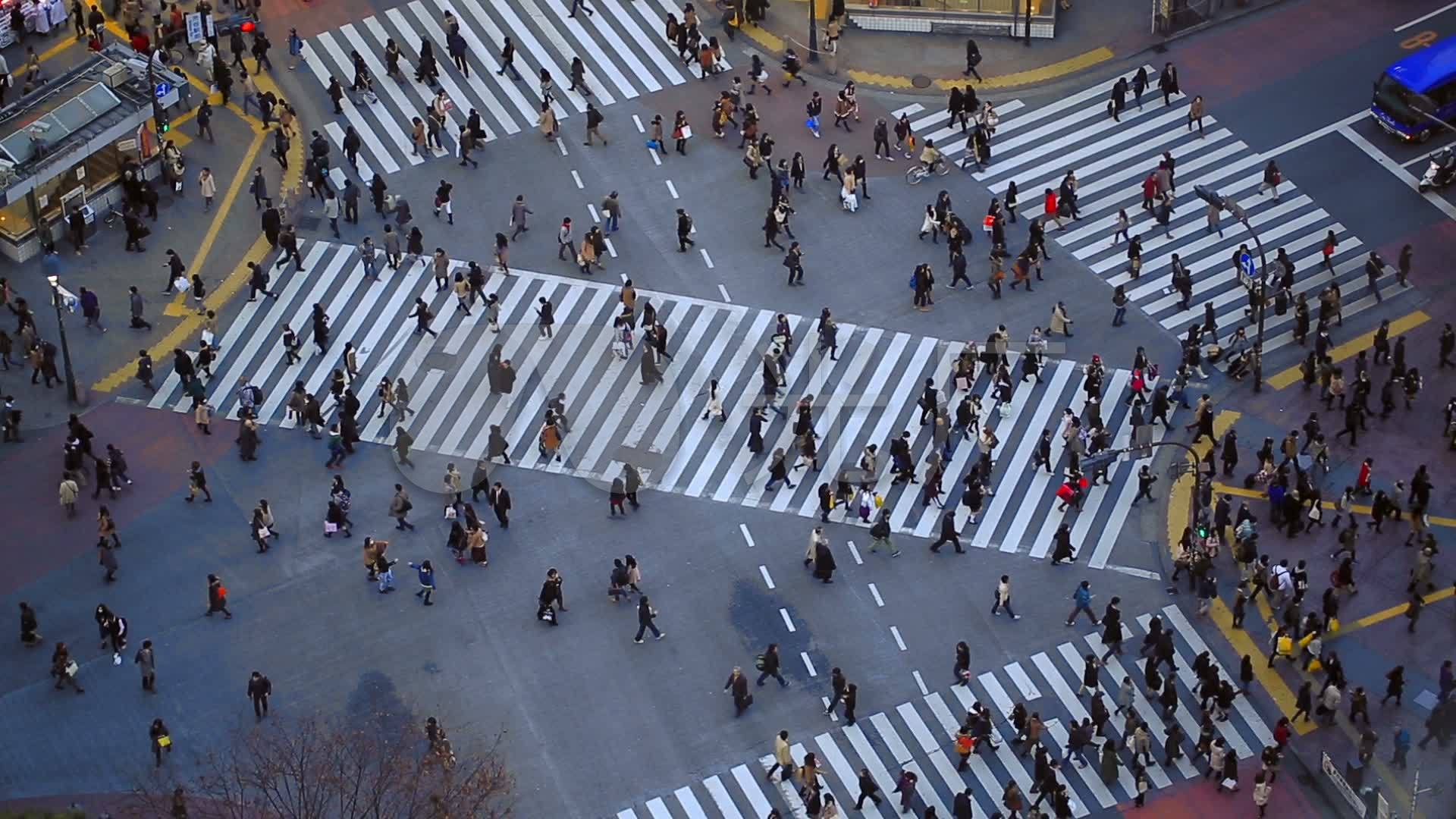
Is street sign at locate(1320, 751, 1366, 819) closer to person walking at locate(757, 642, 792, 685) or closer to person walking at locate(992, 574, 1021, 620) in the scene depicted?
person walking at locate(992, 574, 1021, 620)

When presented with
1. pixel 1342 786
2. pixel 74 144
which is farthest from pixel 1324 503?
pixel 74 144

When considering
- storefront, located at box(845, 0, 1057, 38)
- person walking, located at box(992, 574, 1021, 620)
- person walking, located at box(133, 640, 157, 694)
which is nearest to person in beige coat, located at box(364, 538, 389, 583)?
person walking, located at box(133, 640, 157, 694)

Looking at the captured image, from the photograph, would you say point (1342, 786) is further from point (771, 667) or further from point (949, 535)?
point (771, 667)

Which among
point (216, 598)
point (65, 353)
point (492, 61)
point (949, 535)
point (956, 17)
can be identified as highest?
point (492, 61)

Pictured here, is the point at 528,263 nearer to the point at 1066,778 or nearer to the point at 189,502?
the point at 189,502

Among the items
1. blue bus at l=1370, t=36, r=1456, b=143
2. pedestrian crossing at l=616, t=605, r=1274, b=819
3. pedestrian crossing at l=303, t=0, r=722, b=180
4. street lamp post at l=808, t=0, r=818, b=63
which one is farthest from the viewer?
street lamp post at l=808, t=0, r=818, b=63

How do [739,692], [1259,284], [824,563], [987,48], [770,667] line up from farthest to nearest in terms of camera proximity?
1. [987,48]
2. [1259,284]
3. [824,563]
4. [770,667]
5. [739,692]

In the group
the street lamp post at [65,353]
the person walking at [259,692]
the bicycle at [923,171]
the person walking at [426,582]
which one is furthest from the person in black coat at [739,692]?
the street lamp post at [65,353]
